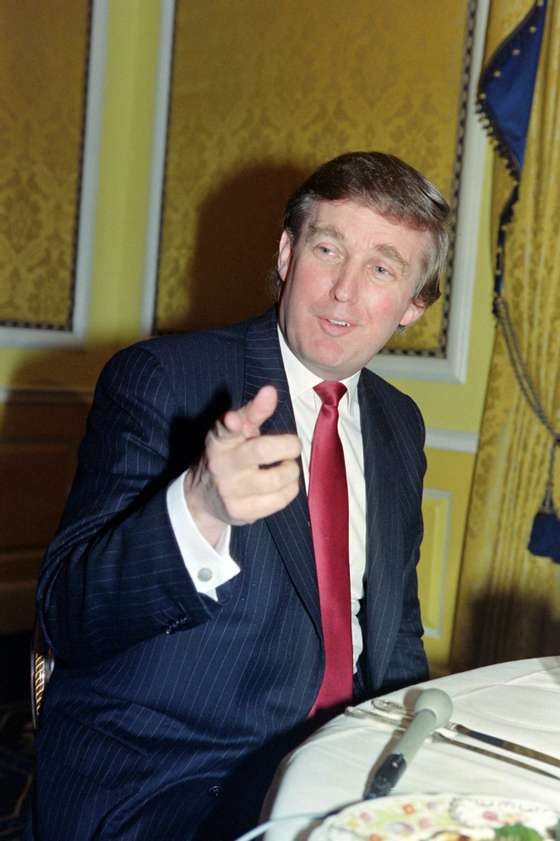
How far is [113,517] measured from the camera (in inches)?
59.9

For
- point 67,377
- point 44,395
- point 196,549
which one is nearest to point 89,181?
point 67,377

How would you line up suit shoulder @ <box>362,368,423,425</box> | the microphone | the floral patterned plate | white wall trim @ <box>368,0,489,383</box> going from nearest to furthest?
1. the floral patterned plate
2. the microphone
3. suit shoulder @ <box>362,368,423,425</box>
4. white wall trim @ <box>368,0,489,383</box>

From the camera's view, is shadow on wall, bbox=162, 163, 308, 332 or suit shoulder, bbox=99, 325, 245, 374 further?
shadow on wall, bbox=162, 163, 308, 332

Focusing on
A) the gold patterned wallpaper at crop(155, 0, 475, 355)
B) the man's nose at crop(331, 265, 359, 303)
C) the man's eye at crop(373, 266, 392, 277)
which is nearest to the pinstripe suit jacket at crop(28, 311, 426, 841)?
the man's nose at crop(331, 265, 359, 303)

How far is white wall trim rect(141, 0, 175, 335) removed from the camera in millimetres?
4879

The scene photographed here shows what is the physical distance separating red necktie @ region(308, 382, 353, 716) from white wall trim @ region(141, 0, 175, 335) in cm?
328

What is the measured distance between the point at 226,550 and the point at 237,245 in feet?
11.7

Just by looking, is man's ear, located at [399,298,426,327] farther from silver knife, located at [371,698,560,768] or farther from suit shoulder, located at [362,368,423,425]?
silver knife, located at [371,698,560,768]

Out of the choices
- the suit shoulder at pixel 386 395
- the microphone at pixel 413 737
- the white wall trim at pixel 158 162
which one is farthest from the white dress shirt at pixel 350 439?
the white wall trim at pixel 158 162

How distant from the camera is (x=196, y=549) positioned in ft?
4.18

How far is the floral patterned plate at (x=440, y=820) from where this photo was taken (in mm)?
893

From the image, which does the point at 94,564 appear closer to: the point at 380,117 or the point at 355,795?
the point at 355,795

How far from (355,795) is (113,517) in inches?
26.0

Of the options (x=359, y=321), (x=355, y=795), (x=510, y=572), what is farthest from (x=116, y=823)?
(x=510, y=572)
